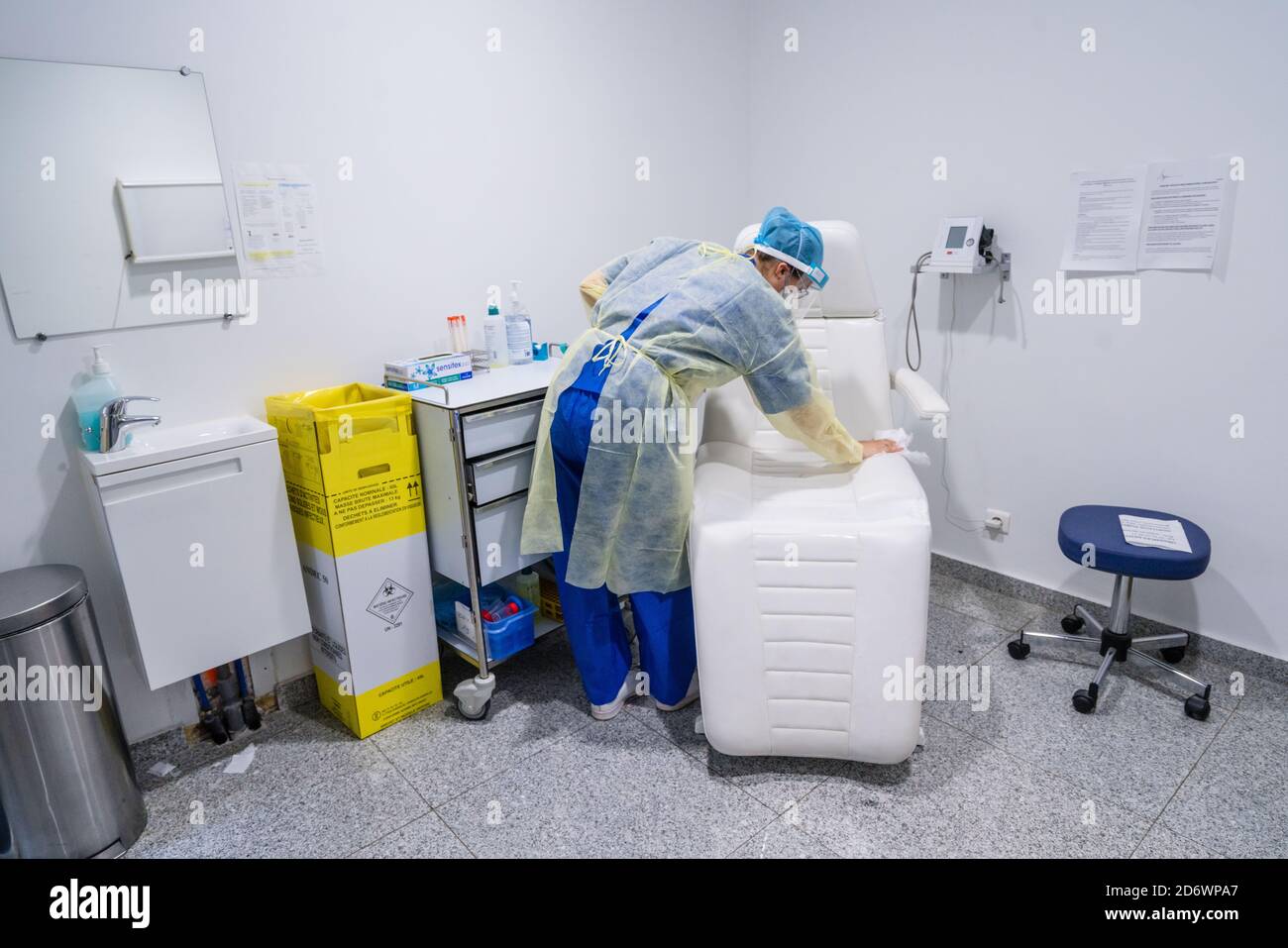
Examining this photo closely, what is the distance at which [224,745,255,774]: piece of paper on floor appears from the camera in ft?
6.52

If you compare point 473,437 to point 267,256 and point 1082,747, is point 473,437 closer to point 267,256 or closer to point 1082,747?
point 267,256

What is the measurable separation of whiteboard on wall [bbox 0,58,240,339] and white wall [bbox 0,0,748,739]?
4 centimetres

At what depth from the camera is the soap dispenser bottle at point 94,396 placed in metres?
1.75

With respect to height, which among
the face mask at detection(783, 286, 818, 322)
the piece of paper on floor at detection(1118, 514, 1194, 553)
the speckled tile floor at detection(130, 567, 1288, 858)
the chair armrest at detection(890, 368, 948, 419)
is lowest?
the speckled tile floor at detection(130, 567, 1288, 858)

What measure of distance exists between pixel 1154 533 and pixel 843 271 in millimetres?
1145

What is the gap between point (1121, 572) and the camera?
208cm

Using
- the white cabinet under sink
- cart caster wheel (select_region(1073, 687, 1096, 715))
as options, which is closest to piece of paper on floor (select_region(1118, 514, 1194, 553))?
cart caster wheel (select_region(1073, 687, 1096, 715))

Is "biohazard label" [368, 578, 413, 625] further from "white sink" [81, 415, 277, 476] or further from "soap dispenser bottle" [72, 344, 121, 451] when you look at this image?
"soap dispenser bottle" [72, 344, 121, 451]

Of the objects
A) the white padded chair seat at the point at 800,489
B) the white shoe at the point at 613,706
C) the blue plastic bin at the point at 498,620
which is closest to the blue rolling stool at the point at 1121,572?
the white padded chair seat at the point at 800,489

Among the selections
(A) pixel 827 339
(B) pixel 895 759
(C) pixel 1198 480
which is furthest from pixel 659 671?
(C) pixel 1198 480

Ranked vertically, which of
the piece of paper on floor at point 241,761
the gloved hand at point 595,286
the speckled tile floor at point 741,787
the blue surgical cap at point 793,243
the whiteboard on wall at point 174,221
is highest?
the whiteboard on wall at point 174,221

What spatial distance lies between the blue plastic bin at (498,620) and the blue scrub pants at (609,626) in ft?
0.59

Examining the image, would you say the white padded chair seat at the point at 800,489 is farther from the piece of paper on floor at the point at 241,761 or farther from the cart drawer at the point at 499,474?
the piece of paper on floor at the point at 241,761

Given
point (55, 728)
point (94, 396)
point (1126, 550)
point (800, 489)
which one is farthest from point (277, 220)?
point (1126, 550)
